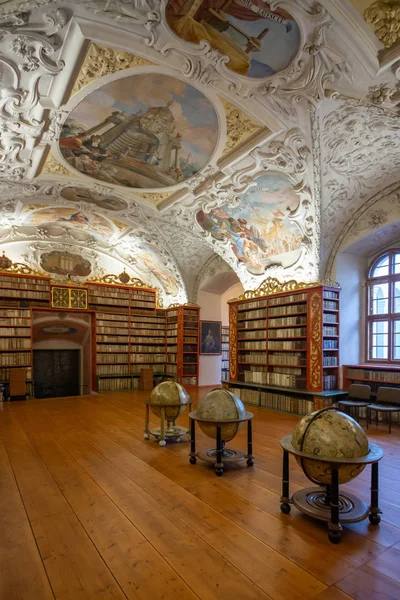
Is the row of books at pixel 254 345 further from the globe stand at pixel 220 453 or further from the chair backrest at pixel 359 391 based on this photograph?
the globe stand at pixel 220 453

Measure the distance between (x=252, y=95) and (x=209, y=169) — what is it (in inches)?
100

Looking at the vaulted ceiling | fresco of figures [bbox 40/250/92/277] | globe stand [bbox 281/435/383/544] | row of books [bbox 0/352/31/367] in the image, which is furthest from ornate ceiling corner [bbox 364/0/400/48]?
row of books [bbox 0/352/31/367]

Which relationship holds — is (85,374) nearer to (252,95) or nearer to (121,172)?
(121,172)

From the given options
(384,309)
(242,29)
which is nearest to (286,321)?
(384,309)

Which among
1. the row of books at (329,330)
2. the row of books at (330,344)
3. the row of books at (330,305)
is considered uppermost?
the row of books at (330,305)

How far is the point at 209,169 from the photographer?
843 centimetres

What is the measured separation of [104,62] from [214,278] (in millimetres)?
9827

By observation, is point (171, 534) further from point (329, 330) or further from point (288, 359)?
point (288, 359)

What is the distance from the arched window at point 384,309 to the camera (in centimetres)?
938

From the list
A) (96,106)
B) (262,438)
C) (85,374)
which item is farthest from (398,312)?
(85,374)

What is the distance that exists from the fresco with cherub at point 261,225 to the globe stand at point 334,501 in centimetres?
637

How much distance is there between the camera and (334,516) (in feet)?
11.2

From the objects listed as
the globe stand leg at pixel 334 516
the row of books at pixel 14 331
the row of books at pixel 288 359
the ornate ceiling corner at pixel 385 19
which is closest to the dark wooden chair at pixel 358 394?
the row of books at pixel 288 359

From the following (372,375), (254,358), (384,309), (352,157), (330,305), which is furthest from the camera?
(254,358)
